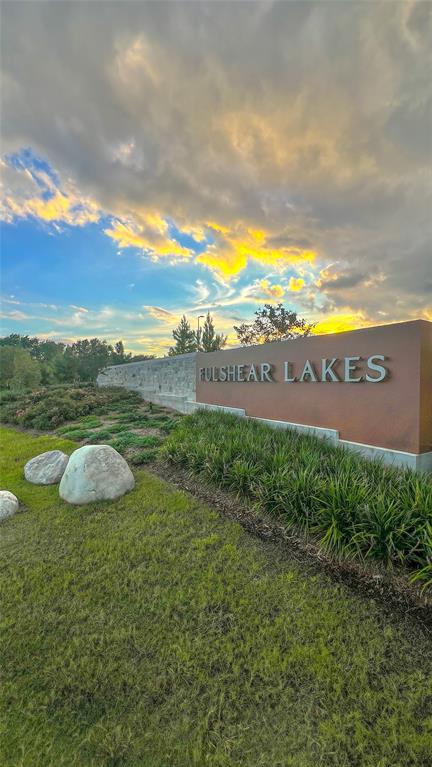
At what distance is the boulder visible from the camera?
470 cm

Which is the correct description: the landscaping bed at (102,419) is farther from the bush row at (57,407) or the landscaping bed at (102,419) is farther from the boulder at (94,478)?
the boulder at (94,478)

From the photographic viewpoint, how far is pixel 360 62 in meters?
5.70

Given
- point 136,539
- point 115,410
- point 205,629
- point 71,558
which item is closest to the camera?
point 205,629

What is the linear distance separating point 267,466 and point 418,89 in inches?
327

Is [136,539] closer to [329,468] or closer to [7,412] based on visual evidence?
[329,468]

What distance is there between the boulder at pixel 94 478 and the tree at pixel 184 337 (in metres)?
25.6

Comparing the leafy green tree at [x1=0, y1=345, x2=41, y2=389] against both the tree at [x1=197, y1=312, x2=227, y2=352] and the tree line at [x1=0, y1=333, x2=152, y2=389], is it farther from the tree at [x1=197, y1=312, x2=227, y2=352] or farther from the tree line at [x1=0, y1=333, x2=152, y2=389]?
the tree at [x1=197, y1=312, x2=227, y2=352]

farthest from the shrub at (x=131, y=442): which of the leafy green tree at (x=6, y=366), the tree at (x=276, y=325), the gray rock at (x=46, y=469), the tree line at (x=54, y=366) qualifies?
the leafy green tree at (x=6, y=366)

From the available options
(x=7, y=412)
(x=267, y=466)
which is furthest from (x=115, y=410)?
(x=267, y=466)

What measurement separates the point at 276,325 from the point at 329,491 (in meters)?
21.6

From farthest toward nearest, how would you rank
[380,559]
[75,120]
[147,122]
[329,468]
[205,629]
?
[147,122] → [75,120] → [329,468] → [380,559] → [205,629]

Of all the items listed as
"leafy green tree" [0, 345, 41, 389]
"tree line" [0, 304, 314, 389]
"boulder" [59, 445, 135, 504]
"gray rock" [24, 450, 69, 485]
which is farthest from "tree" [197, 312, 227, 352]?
"boulder" [59, 445, 135, 504]

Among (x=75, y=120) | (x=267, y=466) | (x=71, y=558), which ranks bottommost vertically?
(x=71, y=558)

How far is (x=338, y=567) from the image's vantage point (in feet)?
10.1
